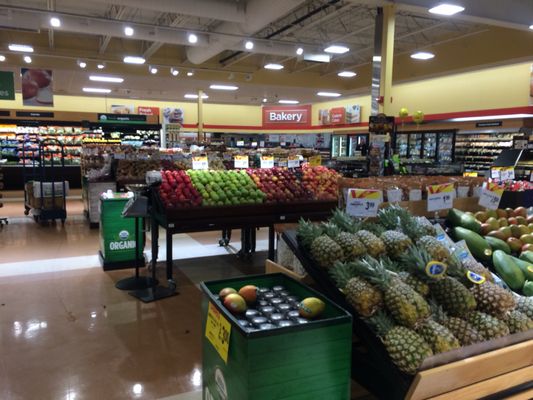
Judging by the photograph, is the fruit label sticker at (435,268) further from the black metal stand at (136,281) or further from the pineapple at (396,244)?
the black metal stand at (136,281)

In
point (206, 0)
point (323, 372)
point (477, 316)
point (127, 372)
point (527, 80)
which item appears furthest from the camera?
point (527, 80)

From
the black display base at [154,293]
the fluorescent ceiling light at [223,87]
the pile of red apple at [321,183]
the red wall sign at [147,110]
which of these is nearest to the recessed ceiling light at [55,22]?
the pile of red apple at [321,183]

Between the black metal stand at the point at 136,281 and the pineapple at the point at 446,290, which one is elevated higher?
the pineapple at the point at 446,290

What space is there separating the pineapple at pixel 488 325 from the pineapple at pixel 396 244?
432 mm

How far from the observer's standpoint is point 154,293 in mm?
4461

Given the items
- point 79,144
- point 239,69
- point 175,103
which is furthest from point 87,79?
point 175,103

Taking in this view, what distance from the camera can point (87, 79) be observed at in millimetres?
13984

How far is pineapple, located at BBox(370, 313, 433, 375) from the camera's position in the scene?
156cm

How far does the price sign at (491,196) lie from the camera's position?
3.35m

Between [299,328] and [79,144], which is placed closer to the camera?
[299,328]

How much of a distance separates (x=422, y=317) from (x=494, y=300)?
388 millimetres

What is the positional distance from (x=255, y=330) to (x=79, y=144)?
1575cm

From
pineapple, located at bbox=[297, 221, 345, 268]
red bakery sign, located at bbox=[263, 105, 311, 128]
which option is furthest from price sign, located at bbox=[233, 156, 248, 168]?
red bakery sign, located at bbox=[263, 105, 311, 128]

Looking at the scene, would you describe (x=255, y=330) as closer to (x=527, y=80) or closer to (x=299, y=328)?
(x=299, y=328)
